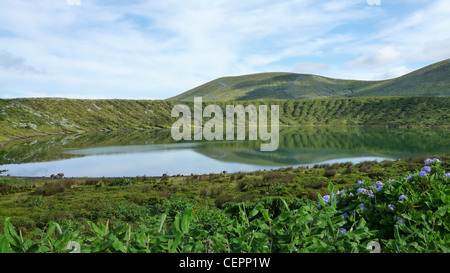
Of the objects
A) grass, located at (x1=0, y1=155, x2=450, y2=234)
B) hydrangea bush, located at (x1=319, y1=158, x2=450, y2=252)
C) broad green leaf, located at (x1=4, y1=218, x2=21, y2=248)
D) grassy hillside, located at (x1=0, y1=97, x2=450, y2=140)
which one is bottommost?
grass, located at (x1=0, y1=155, x2=450, y2=234)

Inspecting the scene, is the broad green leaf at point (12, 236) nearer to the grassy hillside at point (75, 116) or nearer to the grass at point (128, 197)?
the grass at point (128, 197)

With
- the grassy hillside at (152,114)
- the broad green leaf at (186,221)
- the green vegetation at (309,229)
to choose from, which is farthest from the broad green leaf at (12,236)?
the grassy hillside at (152,114)

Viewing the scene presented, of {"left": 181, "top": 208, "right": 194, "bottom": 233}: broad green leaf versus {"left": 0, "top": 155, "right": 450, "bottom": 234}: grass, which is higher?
{"left": 181, "top": 208, "right": 194, "bottom": 233}: broad green leaf

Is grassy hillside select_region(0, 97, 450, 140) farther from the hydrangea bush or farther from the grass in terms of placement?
the hydrangea bush

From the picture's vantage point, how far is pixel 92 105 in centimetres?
15250

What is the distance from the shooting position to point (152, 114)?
158000 millimetres

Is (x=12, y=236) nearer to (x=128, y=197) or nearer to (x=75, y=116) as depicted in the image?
(x=128, y=197)

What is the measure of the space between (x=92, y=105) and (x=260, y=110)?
97954 millimetres

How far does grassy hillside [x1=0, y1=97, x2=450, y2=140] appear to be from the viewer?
111m

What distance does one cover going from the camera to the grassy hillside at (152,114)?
4387 inches

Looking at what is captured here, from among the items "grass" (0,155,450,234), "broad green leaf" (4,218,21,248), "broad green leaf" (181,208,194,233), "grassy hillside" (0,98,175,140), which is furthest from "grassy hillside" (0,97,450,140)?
"broad green leaf" (181,208,194,233)

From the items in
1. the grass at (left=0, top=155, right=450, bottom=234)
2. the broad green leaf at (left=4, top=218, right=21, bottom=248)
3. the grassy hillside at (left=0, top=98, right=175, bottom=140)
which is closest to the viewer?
the broad green leaf at (left=4, top=218, right=21, bottom=248)
